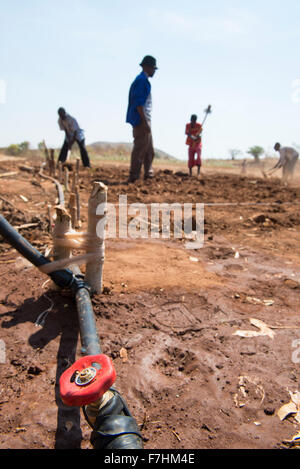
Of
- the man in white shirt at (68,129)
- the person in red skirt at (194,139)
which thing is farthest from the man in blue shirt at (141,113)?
the man in white shirt at (68,129)

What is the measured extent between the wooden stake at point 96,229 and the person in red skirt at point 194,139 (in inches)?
290

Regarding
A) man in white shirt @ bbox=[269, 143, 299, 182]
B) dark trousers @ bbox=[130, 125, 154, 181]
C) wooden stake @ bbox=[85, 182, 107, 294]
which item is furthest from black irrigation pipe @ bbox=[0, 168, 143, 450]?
man in white shirt @ bbox=[269, 143, 299, 182]

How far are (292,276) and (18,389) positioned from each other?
2377 mm

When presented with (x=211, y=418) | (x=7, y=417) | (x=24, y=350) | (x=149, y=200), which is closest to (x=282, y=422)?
(x=211, y=418)

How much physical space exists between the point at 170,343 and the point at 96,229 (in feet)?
2.78

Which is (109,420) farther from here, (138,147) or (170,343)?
(138,147)

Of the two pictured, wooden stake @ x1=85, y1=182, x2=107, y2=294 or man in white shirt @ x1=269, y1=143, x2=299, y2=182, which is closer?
wooden stake @ x1=85, y1=182, x2=107, y2=294

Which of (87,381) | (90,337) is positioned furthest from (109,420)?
(90,337)

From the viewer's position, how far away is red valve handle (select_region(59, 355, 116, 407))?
1.27 meters

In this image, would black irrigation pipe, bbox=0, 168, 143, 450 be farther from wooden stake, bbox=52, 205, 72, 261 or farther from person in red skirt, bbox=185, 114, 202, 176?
person in red skirt, bbox=185, 114, 202, 176

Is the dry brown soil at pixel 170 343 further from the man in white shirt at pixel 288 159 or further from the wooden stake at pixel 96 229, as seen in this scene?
the man in white shirt at pixel 288 159

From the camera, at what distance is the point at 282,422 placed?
5.18 feet

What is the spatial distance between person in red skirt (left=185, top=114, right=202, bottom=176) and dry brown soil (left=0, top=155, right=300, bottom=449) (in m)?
5.80
